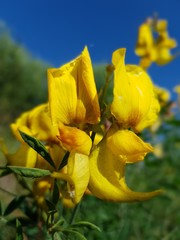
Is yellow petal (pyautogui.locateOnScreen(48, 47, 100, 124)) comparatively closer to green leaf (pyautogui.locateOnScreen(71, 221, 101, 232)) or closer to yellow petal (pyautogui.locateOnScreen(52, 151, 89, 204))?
yellow petal (pyautogui.locateOnScreen(52, 151, 89, 204))

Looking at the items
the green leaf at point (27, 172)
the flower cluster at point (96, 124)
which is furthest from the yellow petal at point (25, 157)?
the green leaf at point (27, 172)

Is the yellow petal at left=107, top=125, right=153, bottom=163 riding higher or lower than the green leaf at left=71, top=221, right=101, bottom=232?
higher

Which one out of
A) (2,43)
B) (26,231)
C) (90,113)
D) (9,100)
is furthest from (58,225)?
(2,43)

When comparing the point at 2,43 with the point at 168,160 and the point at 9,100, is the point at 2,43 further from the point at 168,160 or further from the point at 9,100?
the point at 168,160

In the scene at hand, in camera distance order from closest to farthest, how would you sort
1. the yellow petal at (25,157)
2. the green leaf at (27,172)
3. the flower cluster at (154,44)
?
the green leaf at (27,172)
the yellow petal at (25,157)
the flower cluster at (154,44)

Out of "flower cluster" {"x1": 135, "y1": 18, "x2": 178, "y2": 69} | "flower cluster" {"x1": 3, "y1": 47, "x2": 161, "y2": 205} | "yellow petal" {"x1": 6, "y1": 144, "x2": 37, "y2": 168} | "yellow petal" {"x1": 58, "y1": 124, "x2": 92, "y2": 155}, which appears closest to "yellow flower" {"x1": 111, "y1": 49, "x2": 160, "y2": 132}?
"flower cluster" {"x1": 3, "y1": 47, "x2": 161, "y2": 205}

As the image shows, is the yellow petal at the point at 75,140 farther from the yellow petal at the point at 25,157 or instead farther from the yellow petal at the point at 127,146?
the yellow petal at the point at 25,157

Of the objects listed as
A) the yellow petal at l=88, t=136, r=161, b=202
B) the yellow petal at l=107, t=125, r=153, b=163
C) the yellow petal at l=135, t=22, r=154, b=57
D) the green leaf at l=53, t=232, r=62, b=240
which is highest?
the yellow petal at l=135, t=22, r=154, b=57
